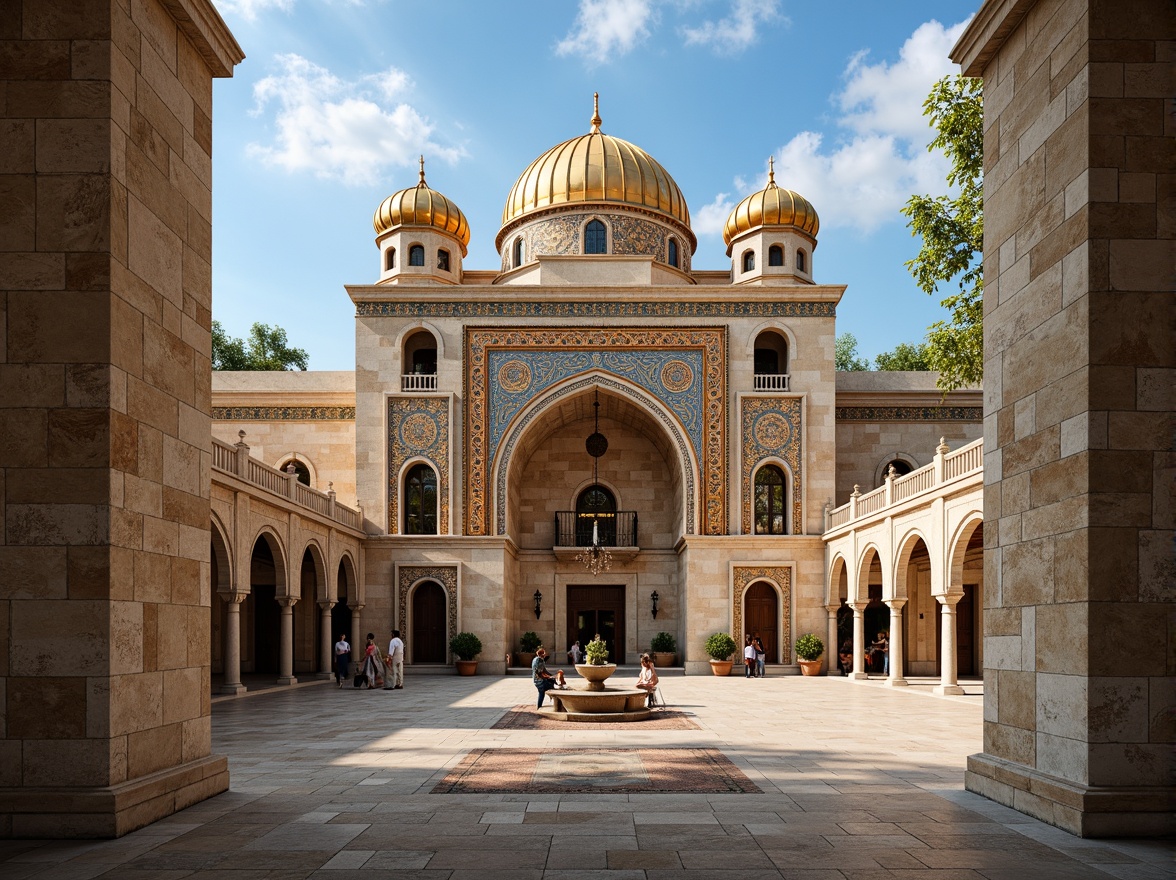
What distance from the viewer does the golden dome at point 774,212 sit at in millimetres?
29953

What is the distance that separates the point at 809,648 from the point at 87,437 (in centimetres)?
2151

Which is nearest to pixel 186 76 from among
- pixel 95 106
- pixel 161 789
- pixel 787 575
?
pixel 95 106

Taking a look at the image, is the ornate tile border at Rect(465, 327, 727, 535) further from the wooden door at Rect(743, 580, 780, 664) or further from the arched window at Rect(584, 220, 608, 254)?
the arched window at Rect(584, 220, 608, 254)

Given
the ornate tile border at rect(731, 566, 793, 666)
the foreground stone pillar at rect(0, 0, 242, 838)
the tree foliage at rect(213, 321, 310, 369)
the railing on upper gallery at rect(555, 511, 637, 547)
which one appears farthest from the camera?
the tree foliage at rect(213, 321, 310, 369)

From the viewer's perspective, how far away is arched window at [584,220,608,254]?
99.5 feet

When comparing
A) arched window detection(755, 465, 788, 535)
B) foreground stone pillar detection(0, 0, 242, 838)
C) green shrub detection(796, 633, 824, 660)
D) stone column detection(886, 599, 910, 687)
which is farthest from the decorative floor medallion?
arched window detection(755, 465, 788, 535)

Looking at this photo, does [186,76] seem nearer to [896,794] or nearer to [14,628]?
[14,628]

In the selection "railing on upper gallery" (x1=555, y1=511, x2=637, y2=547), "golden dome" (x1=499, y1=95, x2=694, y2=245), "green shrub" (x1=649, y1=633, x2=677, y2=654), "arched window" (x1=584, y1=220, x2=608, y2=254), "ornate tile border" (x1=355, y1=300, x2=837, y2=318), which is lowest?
"green shrub" (x1=649, y1=633, x2=677, y2=654)

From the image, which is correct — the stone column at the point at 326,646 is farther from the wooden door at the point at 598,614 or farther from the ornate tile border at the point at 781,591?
the ornate tile border at the point at 781,591

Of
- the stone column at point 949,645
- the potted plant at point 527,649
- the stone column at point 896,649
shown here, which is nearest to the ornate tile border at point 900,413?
the stone column at point 896,649

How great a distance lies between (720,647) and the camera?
25469 millimetres

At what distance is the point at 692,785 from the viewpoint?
876cm

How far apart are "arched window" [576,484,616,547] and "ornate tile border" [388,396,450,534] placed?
16.2ft

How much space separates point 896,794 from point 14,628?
650cm
